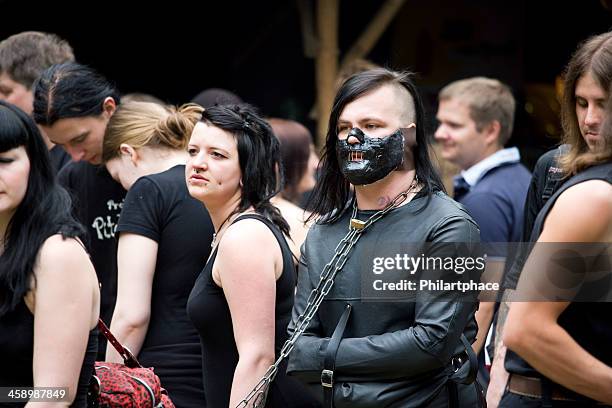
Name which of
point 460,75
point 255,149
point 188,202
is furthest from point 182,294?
point 460,75

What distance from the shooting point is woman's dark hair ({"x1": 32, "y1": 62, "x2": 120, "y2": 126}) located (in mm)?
4676

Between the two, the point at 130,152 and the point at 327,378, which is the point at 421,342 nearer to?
the point at 327,378

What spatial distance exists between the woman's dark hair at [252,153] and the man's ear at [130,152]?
81 centimetres

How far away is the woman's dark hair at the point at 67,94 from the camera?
4676 mm

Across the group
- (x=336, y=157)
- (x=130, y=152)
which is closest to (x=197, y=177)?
(x=336, y=157)

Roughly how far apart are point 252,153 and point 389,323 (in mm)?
1020

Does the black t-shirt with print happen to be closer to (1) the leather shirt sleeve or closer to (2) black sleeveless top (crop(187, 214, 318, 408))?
(2) black sleeveless top (crop(187, 214, 318, 408))

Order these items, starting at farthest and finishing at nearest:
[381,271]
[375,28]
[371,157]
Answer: [375,28] → [371,157] → [381,271]

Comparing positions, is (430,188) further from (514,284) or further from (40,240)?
Result: (40,240)

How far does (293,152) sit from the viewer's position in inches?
214

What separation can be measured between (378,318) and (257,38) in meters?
6.55

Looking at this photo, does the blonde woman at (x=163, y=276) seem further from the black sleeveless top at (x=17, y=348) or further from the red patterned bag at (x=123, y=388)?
the black sleeveless top at (x=17, y=348)

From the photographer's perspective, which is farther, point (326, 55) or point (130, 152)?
point (326, 55)

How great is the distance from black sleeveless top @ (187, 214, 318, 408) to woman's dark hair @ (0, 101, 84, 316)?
52cm
